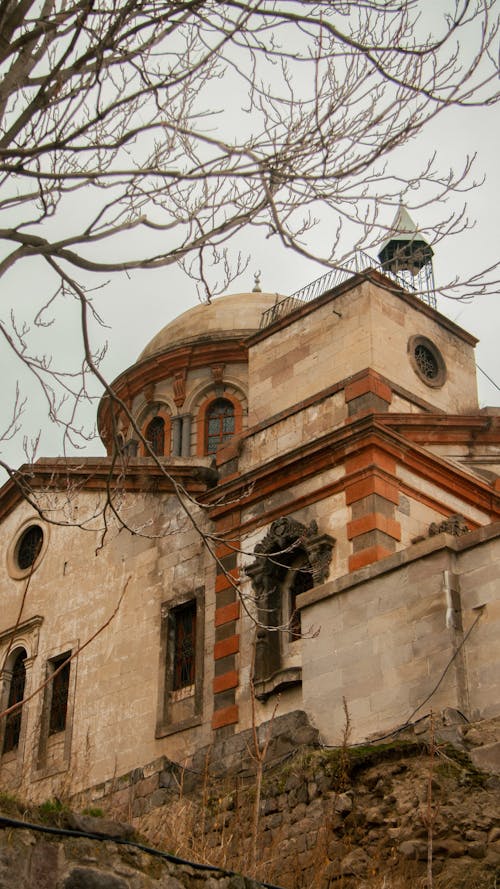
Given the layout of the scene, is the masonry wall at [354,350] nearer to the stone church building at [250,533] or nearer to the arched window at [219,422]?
the stone church building at [250,533]

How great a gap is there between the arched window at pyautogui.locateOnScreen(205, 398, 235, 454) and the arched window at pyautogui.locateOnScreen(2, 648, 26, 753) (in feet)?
23.5

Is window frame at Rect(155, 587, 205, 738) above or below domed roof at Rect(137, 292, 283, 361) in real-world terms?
below

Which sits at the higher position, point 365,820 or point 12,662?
point 12,662

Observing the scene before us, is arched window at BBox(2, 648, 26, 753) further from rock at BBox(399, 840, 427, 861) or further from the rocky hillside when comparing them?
rock at BBox(399, 840, 427, 861)

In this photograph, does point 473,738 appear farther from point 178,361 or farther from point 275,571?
point 178,361

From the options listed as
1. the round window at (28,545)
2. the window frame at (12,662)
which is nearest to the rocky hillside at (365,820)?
the window frame at (12,662)

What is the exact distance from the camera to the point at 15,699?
2258 centimetres

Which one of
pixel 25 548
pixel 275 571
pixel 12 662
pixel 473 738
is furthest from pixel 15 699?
pixel 473 738

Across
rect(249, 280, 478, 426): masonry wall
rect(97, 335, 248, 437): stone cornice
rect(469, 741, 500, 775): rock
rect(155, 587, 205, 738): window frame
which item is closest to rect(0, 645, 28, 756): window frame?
rect(155, 587, 205, 738): window frame

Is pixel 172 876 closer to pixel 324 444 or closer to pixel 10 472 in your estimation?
pixel 10 472

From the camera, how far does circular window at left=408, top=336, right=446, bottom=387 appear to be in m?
21.1

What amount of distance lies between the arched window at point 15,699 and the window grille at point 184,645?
11.6 feet

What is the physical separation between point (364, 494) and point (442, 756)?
7.15 metres

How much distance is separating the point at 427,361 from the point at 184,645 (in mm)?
6172
